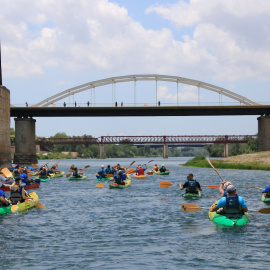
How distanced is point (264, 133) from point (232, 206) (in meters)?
71.7

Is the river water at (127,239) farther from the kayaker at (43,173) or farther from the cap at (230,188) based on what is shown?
the kayaker at (43,173)

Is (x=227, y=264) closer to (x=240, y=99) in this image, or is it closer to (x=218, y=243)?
(x=218, y=243)

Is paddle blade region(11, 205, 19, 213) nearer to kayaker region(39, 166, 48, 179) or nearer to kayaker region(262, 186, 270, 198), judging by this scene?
kayaker region(262, 186, 270, 198)

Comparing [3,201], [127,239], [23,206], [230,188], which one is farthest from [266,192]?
[3,201]

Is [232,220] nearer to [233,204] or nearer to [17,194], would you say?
[233,204]

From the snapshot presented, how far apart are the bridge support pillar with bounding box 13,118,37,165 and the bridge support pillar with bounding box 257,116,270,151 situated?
42.0 m

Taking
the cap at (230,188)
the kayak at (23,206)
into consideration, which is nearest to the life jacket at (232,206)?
the cap at (230,188)

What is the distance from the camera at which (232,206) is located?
1781cm

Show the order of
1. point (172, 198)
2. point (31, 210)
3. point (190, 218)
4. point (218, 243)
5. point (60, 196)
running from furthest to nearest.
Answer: point (60, 196) < point (172, 198) < point (31, 210) < point (190, 218) < point (218, 243)

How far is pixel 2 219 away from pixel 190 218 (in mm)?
8251

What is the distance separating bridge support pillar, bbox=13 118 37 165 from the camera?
8700 centimetres

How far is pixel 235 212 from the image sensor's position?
17891 mm

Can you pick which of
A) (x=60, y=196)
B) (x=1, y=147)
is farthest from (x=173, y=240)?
(x=1, y=147)

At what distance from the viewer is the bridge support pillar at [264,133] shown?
85812 mm
